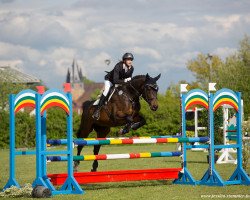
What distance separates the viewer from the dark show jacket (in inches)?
490

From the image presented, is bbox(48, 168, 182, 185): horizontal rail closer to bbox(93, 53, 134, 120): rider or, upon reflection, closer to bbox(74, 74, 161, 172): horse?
bbox(74, 74, 161, 172): horse

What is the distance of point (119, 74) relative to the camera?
1260 cm

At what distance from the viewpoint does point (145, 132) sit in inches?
1275

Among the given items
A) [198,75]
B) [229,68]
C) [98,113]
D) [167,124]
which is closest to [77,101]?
[198,75]

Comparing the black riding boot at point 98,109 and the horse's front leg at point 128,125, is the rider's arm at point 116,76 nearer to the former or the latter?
the black riding boot at point 98,109

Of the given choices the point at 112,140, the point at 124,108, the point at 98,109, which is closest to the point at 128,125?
the point at 124,108

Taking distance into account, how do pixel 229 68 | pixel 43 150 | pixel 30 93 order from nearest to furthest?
pixel 43 150
pixel 30 93
pixel 229 68

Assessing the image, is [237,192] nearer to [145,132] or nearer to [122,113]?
[122,113]

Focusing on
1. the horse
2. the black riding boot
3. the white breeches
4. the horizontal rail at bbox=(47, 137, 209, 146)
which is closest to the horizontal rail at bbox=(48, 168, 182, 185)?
the horizontal rail at bbox=(47, 137, 209, 146)

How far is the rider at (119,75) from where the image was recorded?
485 inches

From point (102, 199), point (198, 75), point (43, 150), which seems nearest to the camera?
point (102, 199)

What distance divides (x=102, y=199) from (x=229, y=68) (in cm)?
3986

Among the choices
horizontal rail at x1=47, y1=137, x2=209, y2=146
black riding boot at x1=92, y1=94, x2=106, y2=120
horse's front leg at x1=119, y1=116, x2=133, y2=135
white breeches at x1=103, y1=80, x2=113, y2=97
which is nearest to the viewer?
horizontal rail at x1=47, y1=137, x2=209, y2=146

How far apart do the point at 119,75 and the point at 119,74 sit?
0.02 metres
